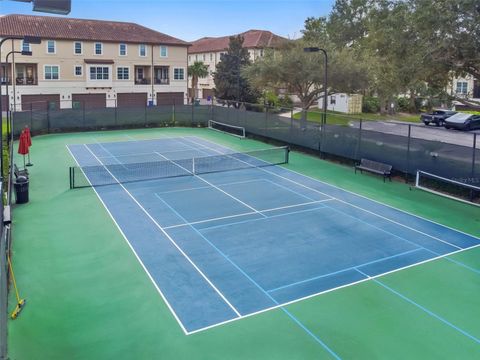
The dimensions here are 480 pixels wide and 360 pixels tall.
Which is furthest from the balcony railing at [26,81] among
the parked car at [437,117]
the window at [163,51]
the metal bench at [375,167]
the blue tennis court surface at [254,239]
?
the metal bench at [375,167]

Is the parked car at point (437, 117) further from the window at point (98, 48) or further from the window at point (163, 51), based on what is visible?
the window at point (98, 48)

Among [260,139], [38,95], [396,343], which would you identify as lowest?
[396,343]

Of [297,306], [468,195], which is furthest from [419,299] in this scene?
[468,195]

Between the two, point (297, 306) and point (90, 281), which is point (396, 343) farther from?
point (90, 281)

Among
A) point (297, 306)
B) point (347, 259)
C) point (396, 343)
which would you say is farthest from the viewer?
point (347, 259)

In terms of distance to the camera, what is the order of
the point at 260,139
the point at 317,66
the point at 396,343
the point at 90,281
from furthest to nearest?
the point at 317,66 → the point at 260,139 → the point at 90,281 → the point at 396,343

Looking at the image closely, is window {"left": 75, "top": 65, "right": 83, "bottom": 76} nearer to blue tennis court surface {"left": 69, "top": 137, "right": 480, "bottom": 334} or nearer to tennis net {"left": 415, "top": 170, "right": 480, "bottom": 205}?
blue tennis court surface {"left": 69, "top": 137, "right": 480, "bottom": 334}

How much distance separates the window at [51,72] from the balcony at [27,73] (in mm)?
1089

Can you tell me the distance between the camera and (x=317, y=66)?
123 feet

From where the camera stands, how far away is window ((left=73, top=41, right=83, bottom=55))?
167 ft

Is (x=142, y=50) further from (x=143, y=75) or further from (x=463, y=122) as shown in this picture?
(x=463, y=122)

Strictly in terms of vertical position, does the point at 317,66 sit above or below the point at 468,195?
above

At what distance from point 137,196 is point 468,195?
1180cm

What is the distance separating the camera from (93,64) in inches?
2024
